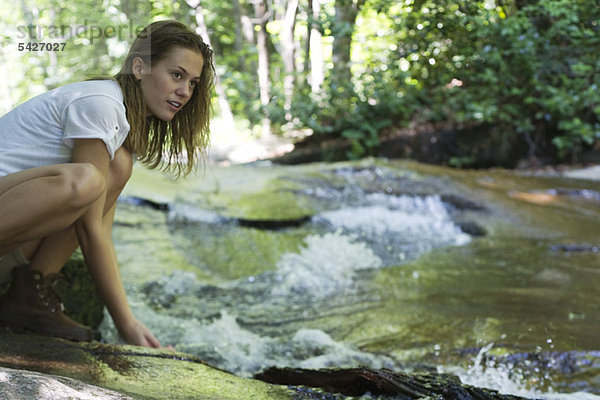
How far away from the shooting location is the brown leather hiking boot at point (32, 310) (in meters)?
2.21

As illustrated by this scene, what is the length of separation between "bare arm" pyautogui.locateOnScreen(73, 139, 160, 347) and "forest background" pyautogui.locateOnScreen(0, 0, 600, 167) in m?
3.24

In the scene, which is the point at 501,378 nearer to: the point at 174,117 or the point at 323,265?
the point at 174,117

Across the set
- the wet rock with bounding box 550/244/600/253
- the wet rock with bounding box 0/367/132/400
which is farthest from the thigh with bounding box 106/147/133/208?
the wet rock with bounding box 550/244/600/253

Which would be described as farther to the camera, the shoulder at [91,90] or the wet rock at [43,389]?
the shoulder at [91,90]

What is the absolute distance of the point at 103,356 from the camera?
1.87 metres

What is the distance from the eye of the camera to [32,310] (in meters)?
2.21

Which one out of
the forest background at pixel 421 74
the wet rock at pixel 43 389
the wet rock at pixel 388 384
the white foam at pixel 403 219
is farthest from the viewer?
the forest background at pixel 421 74

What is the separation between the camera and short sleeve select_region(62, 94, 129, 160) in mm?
1961

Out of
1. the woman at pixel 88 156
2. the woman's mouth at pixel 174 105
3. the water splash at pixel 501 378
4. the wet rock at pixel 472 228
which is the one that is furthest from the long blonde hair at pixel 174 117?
the wet rock at pixel 472 228

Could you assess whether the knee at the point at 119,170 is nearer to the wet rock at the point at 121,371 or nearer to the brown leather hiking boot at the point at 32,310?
the brown leather hiking boot at the point at 32,310

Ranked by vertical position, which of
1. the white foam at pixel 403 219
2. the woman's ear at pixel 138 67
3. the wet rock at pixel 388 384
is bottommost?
the white foam at pixel 403 219

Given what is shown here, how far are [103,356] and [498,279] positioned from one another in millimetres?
2860

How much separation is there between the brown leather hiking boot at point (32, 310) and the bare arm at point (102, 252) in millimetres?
154

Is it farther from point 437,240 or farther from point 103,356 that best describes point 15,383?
point 437,240
